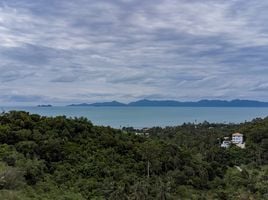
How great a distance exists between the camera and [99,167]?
94.4 ft

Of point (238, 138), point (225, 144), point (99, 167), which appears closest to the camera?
point (99, 167)

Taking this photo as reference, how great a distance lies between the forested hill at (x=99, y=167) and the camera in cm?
2375

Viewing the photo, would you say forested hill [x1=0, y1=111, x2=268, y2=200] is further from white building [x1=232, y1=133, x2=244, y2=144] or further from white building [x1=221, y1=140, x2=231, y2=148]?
white building [x1=232, y1=133, x2=244, y2=144]

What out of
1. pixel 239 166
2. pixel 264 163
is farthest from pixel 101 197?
pixel 264 163

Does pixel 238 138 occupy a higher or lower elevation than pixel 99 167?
higher

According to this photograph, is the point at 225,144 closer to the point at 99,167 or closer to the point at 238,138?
the point at 238,138

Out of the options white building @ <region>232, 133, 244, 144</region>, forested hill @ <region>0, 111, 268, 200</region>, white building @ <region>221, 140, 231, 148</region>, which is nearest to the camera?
forested hill @ <region>0, 111, 268, 200</region>

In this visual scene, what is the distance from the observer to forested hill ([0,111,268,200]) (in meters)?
23.8

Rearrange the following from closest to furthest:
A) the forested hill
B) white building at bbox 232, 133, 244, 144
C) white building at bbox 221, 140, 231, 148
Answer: the forested hill < white building at bbox 221, 140, 231, 148 < white building at bbox 232, 133, 244, 144

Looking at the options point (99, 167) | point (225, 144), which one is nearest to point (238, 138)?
point (225, 144)

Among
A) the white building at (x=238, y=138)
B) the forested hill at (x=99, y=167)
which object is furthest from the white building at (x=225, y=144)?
→ the forested hill at (x=99, y=167)

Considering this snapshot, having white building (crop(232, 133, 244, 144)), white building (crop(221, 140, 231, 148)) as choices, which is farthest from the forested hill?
white building (crop(232, 133, 244, 144))

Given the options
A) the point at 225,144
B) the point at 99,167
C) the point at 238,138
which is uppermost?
the point at 238,138

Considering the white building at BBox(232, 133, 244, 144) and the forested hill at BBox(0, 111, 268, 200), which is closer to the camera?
the forested hill at BBox(0, 111, 268, 200)
